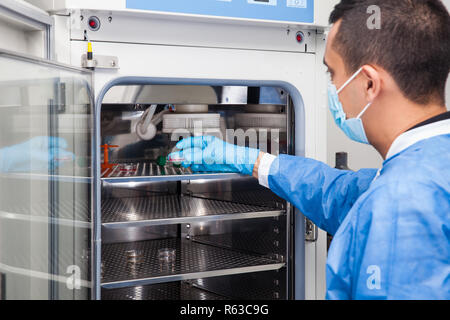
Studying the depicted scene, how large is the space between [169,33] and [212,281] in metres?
1.30

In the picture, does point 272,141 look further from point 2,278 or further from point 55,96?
point 2,278

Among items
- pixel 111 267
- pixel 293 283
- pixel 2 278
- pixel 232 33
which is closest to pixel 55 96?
pixel 2 278

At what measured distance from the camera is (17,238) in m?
1.21

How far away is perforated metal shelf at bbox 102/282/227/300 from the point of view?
239 centimetres

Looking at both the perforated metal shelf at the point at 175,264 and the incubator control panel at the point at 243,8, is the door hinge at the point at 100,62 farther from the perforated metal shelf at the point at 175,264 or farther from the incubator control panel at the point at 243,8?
the perforated metal shelf at the point at 175,264

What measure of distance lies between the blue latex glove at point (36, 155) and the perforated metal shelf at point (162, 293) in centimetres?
111

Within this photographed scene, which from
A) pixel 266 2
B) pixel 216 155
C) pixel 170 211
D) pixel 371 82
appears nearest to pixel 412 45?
pixel 371 82

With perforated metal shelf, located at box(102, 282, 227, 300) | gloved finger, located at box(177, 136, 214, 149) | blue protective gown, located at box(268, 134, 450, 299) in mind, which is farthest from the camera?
perforated metal shelf, located at box(102, 282, 227, 300)

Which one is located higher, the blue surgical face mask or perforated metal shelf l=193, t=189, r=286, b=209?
the blue surgical face mask

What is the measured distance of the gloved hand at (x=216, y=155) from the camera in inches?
73.6

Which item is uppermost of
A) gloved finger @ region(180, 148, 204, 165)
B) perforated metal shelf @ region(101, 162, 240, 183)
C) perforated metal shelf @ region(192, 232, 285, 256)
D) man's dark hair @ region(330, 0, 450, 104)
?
man's dark hair @ region(330, 0, 450, 104)

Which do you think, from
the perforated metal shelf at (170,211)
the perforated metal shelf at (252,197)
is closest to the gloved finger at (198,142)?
the perforated metal shelf at (170,211)

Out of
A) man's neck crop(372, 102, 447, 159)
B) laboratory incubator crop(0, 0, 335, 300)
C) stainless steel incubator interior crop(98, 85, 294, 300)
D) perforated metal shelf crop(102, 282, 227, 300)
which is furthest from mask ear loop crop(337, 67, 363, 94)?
perforated metal shelf crop(102, 282, 227, 300)

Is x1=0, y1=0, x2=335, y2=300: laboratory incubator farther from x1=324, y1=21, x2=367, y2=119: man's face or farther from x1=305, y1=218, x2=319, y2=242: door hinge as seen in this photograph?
x1=324, y1=21, x2=367, y2=119: man's face
